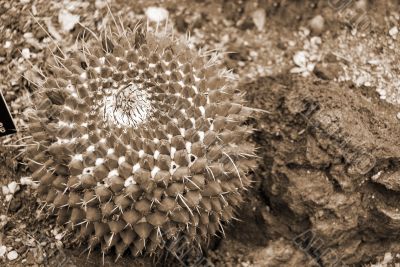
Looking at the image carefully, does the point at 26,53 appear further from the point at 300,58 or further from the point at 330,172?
the point at 330,172

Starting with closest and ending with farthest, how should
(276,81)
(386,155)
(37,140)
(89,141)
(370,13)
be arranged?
(89,141)
(37,140)
(386,155)
(276,81)
(370,13)

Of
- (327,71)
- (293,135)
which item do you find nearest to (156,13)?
(327,71)

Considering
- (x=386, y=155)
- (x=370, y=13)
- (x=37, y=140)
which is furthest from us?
(x=370, y=13)

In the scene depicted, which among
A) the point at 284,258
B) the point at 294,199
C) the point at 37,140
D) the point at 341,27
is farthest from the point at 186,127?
the point at 341,27

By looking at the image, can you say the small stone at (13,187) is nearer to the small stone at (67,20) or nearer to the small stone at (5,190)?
the small stone at (5,190)

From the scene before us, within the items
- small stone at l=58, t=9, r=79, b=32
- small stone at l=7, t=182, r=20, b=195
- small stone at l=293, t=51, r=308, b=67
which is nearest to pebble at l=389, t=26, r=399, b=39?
small stone at l=293, t=51, r=308, b=67

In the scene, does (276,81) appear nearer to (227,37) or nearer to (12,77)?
(227,37)
